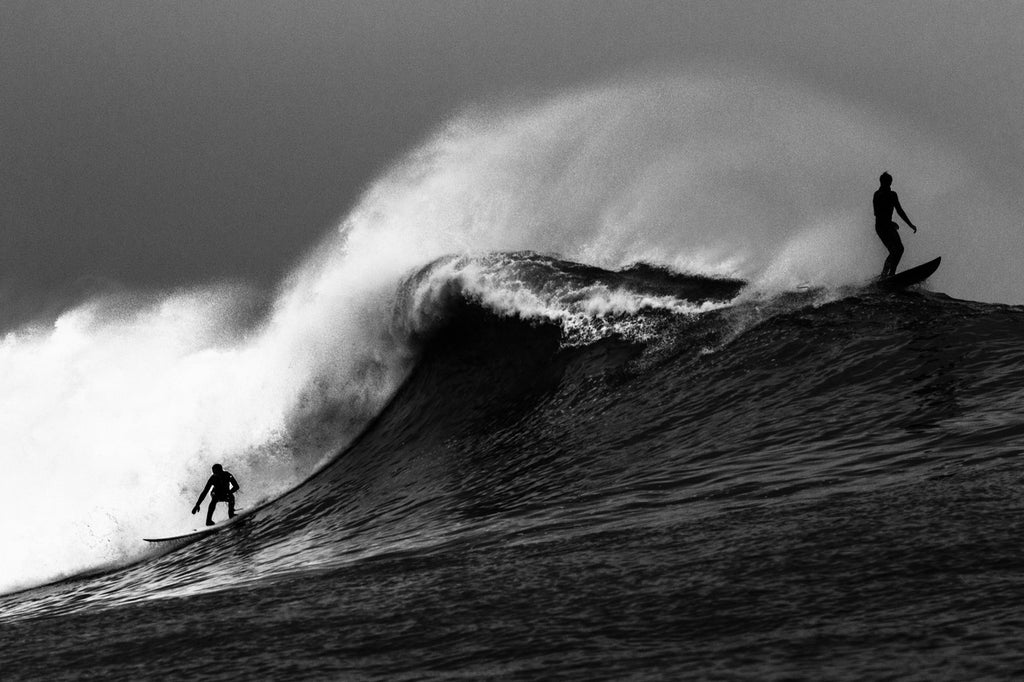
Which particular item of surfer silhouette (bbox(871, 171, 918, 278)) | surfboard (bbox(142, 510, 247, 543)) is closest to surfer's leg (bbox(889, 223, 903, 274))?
surfer silhouette (bbox(871, 171, 918, 278))

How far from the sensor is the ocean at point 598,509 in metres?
6.38

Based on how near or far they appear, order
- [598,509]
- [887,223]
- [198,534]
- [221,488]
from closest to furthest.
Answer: [598,509], [198,534], [221,488], [887,223]

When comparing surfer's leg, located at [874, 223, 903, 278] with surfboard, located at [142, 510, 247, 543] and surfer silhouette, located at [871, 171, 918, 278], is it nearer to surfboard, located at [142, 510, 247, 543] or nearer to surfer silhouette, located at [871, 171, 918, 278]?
surfer silhouette, located at [871, 171, 918, 278]

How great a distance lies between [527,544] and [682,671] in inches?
136

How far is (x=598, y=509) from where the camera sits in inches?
393

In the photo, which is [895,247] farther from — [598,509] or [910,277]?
[598,509]

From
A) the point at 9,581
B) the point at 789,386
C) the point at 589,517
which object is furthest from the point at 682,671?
the point at 9,581

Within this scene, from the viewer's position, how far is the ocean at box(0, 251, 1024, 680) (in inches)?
251

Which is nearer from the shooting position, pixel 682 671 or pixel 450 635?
pixel 682 671

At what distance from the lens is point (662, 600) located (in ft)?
22.7

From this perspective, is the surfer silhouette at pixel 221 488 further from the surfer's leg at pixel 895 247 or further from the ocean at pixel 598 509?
the surfer's leg at pixel 895 247

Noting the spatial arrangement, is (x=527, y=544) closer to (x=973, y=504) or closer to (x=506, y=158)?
(x=973, y=504)

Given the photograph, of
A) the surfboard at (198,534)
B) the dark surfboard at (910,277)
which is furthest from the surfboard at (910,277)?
the surfboard at (198,534)

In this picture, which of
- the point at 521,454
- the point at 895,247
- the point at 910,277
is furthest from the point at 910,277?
the point at 521,454
